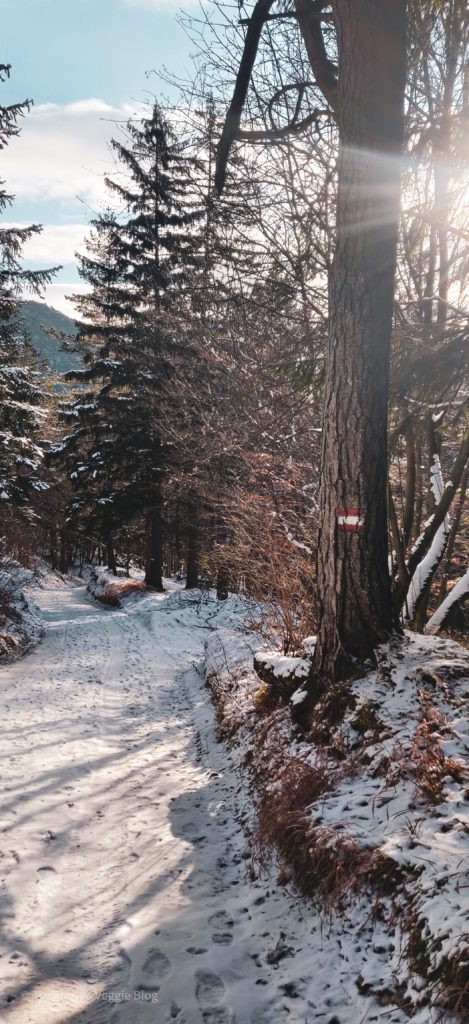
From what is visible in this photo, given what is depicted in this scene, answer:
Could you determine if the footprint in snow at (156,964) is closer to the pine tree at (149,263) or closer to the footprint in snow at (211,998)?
the footprint in snow at (211,998)

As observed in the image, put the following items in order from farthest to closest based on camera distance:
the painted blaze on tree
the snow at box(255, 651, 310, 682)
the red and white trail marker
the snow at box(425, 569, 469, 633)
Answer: the snow at box(425, 569, 469, 633) < the snow at box(255, 651, 310, 682) < the red and white trail marker < the painted blaze on tree

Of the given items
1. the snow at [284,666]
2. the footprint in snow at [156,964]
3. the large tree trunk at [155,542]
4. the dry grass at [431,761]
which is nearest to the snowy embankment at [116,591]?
the large tree trunk at [155,542]

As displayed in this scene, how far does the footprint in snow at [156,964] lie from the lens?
9.04 ft

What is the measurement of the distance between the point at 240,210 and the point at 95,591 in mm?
18104

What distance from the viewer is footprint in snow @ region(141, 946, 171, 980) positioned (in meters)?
2.75

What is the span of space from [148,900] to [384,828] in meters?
1.64

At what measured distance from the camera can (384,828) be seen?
2840 mm

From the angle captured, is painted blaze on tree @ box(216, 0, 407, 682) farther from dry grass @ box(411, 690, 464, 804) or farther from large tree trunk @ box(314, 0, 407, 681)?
dry grass @ box(411, 690, 464, 804)

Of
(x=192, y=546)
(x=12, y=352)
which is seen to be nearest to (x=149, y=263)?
(x=12, y=352)

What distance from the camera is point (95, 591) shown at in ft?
73.3

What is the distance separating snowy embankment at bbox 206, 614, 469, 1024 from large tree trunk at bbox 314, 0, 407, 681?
0.47 metres

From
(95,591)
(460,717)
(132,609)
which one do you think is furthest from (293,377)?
(95,591)

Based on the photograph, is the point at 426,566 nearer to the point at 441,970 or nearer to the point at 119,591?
the point at 441,970

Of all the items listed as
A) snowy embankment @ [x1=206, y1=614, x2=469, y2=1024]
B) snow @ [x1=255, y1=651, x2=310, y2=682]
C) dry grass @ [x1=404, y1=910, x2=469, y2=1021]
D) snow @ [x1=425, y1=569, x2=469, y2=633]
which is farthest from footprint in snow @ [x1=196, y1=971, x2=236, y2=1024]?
snow @ [x1=425, y1=569, x2=469, y2=633]
